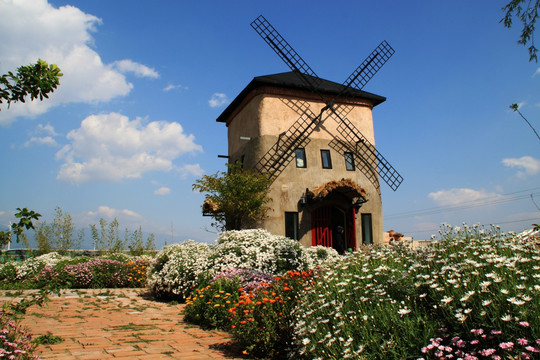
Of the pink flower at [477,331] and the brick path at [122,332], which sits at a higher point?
the pink flower at [477,331]

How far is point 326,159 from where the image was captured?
1789cm

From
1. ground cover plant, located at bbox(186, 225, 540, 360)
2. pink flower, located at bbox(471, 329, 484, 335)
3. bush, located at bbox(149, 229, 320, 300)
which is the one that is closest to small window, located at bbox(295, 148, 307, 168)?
bush, located at bbox(149, 229, 320, 300)

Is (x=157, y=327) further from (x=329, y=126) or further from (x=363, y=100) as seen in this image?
(x=363, y=100)

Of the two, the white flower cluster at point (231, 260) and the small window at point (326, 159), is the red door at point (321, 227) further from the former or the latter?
the white flower cluster at point (231, 260)

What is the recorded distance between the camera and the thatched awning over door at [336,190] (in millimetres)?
15781

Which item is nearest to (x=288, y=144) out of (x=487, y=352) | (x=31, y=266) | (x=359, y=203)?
(x=359, y=203)

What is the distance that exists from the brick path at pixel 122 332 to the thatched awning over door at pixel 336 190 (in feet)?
27.2

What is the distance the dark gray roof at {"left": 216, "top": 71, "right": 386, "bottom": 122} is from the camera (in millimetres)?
16969

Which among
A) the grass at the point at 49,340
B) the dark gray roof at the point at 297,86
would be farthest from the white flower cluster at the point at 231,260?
the dark gray roof at the point at 297,86

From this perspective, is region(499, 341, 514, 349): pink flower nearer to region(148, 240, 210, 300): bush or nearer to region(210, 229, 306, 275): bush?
region(210, 229, 306, 275): bush

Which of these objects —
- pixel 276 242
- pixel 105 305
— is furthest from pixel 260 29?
pixel 105 305

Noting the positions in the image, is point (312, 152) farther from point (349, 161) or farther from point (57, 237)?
point (57, 237)

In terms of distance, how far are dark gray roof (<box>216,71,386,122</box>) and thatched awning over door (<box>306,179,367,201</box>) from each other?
16.0 ft

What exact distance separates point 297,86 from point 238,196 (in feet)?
20.4
